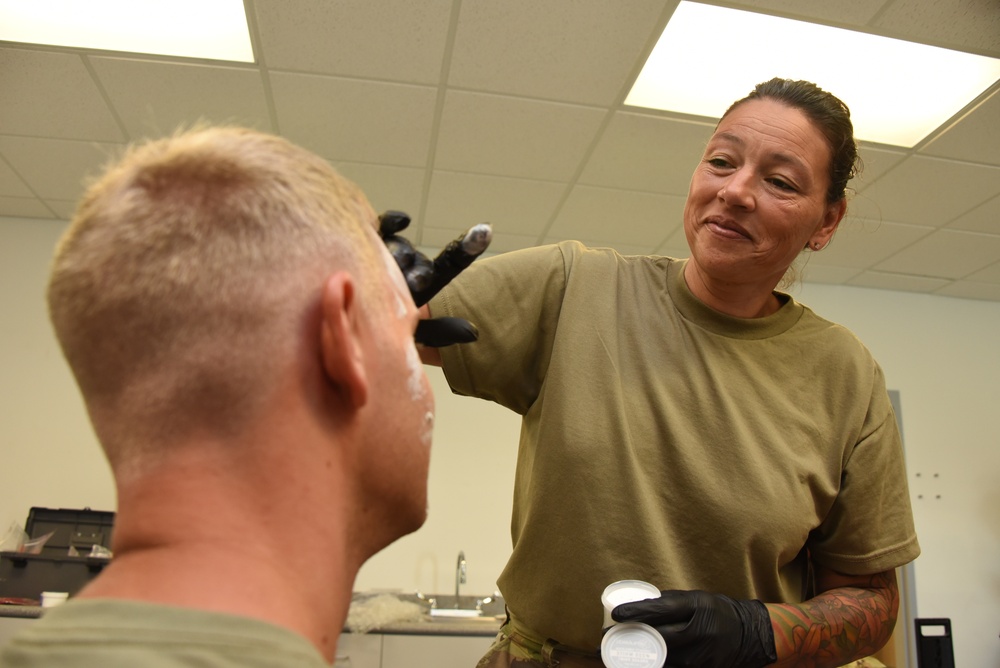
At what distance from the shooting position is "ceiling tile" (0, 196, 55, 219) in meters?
3.93

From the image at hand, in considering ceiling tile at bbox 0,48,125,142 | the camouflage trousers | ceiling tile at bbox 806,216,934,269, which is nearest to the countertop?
the camouflage trousers

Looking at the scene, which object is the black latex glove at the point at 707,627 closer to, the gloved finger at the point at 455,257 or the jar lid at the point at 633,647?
A: the jar lid at the point at 633,647

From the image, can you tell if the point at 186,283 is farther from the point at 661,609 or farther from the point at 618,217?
the point at 618,217

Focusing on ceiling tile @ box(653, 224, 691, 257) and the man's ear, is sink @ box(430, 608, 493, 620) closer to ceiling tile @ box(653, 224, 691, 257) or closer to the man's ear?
ceiling tile @ box(653, 224, 691, 257)

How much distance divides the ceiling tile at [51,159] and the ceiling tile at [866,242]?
145 inches

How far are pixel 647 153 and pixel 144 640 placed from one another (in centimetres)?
311

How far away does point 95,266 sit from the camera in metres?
0.59

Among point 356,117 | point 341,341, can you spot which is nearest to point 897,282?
point 356,117

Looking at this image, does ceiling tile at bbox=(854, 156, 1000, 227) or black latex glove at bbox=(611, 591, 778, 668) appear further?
ceiling tile at bbox=(854, 156, 1000, 227)

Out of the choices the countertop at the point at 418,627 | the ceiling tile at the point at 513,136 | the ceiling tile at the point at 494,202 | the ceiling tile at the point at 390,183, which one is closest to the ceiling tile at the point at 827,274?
the ceiling tile at the point at 494,202

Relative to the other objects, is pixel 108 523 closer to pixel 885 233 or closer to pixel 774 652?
pixel 774 652

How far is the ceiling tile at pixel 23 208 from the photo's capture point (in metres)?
3.93

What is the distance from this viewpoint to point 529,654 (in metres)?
1.11

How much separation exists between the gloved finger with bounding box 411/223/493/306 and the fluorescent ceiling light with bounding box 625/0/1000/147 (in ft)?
6.35
